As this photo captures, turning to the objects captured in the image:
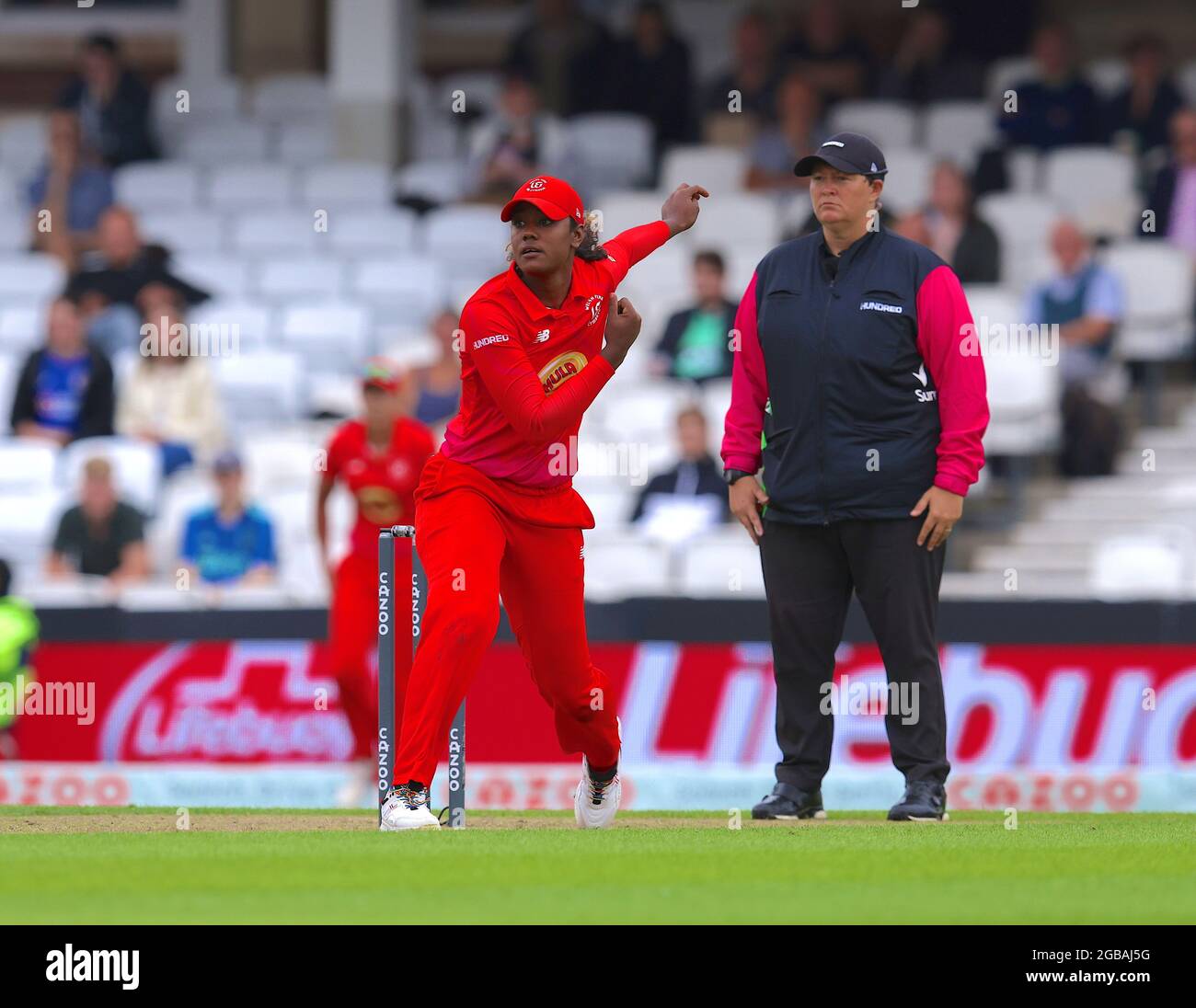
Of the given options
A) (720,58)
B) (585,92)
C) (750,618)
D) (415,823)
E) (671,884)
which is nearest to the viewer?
(671,884)

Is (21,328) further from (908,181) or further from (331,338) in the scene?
(908,181)

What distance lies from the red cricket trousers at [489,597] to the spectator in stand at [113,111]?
40.4ft

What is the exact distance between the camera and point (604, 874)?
6863 mm

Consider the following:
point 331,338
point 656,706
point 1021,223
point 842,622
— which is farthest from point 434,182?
point 842,622

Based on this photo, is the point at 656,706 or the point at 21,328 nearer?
the point at 656,706

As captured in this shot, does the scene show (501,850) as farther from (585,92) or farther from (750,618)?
(585,92)

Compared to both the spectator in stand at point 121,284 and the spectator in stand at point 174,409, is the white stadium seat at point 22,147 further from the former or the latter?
the spectator in stand at point 174,409

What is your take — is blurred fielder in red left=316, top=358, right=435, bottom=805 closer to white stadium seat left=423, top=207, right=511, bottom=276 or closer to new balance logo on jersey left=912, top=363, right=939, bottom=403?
new balance logo on jersey left=912, top=363, right=939, bottom=403

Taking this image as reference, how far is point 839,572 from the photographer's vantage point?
342 inches

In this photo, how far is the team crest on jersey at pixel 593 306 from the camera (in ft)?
26.3

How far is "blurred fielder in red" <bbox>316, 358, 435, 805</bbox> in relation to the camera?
42.0ft

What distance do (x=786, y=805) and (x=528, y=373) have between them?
2.00 meters

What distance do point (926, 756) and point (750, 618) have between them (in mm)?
4683
